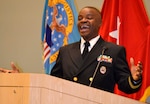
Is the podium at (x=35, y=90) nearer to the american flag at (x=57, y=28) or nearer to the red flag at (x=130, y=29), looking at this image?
the red flag at (x=130, y=29)

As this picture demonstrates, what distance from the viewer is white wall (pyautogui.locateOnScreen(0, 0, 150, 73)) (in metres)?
3.26

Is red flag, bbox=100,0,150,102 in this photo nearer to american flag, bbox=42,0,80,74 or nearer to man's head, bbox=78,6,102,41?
american flag, bbox=42,0,80,74

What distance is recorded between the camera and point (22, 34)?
→ 334 centimetres

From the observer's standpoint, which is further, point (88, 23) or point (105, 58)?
point (88, 23)

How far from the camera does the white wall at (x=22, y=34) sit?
3.26 meters

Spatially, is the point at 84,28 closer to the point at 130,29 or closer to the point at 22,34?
the point at 130,29

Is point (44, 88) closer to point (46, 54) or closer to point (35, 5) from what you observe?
point (46, 54)

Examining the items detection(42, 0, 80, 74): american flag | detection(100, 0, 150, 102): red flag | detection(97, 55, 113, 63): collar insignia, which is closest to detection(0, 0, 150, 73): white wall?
detection(42, 0, 80, 74): american flag

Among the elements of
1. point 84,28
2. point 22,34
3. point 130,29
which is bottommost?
point 22,34

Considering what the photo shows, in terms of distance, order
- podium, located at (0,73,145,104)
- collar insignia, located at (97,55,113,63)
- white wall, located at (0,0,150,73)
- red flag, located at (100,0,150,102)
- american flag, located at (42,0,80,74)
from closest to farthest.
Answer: podium, located at (0,73,145,104), collar insignia, located at (97,55,113,63), red flag, located at (100,0,150,102), american flag, located at (42,0,80,74), white wall, located at (0,0,150,73)

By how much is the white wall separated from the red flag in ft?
2.29

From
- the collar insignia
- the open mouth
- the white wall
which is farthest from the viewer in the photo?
the white wall

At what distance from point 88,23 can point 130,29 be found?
94cm

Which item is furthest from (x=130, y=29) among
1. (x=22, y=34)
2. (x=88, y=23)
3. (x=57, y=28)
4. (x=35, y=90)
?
Answer: (x=35, y=90)
